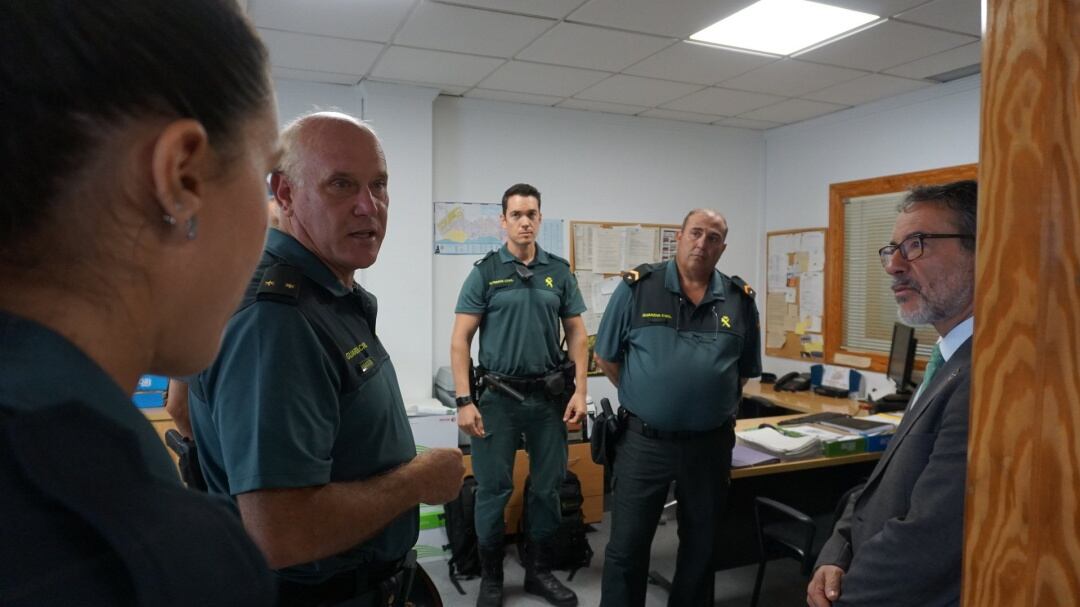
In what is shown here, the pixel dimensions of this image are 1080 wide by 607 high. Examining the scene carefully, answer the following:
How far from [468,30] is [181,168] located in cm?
298

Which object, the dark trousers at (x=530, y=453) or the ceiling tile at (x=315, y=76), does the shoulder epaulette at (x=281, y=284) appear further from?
the ceiling tile at (x=315, y=76)

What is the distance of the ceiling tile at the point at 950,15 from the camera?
275 cm

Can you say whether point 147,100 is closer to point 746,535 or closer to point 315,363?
point 315,363

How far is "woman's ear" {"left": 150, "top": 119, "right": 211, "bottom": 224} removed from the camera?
1.21 feet

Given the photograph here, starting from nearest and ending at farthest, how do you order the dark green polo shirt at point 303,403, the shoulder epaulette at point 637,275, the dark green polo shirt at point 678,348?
1. the dark green polo shirt at point 303,403
2. the dark green polo shirt at point 678,348
3. the shoulder epaulette at point 637,275

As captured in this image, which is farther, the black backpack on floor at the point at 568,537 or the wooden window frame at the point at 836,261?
the wooden window frame at the point at 836,261

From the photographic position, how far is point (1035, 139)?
2.14 feet

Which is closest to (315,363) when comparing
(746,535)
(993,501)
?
(993,501)

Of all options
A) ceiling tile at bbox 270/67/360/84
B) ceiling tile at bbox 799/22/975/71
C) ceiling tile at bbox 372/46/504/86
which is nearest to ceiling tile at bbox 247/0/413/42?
ceiling tile at bbox 372/46/504/86

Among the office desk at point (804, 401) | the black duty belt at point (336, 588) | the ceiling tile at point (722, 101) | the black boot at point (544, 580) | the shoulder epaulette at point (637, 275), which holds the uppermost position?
the ceiling tile at point (722, 101)

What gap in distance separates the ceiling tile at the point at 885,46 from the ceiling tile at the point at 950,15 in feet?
0.22

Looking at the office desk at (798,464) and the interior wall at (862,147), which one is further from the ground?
the interior wall at (862,147)

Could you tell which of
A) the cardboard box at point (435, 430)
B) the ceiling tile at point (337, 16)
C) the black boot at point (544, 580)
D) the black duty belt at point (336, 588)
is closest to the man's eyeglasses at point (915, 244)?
the black duty belt at point (336, 588)

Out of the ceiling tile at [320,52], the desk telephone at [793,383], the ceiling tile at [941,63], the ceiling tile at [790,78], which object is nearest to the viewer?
the ceiling tile at [320,52]
